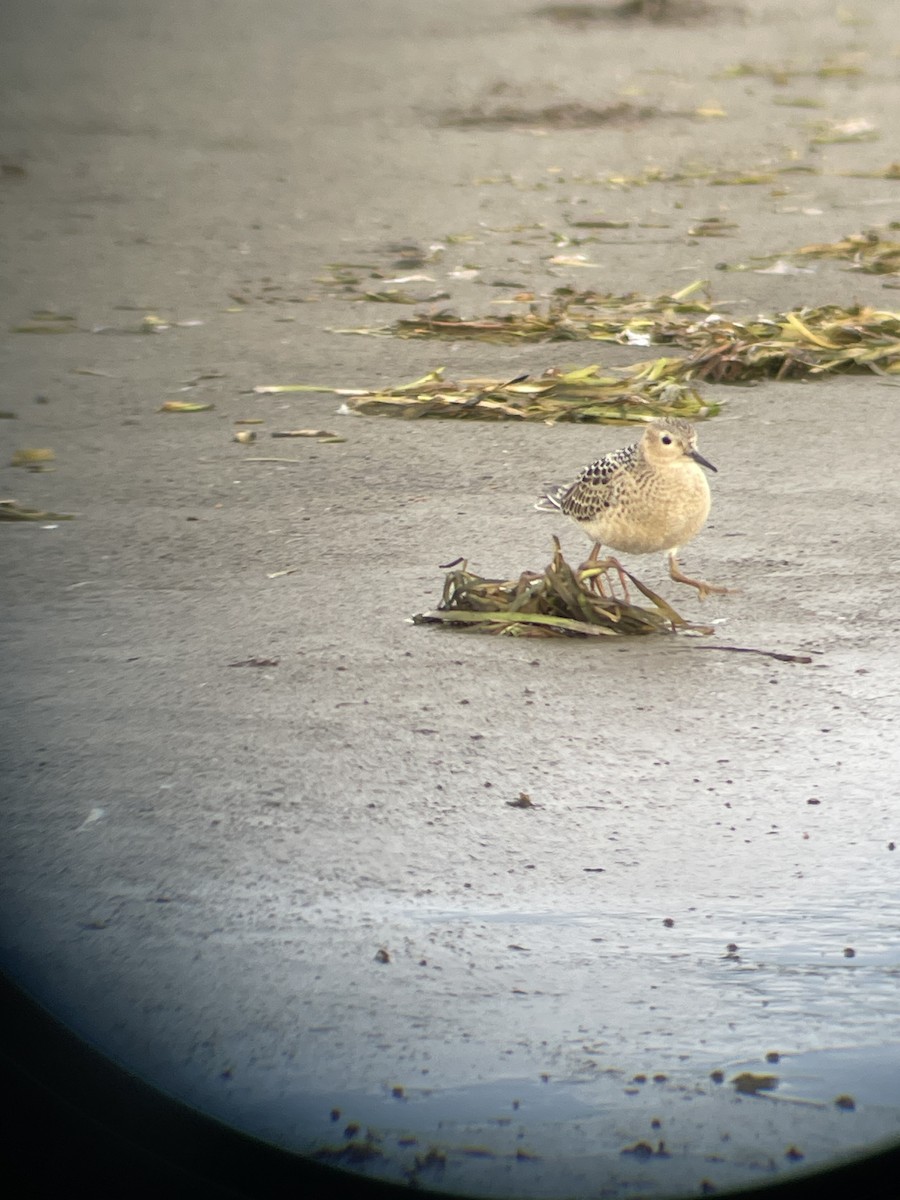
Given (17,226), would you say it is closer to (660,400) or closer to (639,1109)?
(660,400)

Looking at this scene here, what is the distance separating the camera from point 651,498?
6.29ft

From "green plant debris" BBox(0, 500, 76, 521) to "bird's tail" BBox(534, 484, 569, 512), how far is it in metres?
0.66

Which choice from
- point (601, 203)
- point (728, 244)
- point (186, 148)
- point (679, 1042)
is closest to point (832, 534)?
point (679, 1042)

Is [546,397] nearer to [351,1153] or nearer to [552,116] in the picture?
[351,1153]

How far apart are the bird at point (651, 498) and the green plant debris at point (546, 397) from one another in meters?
0.75

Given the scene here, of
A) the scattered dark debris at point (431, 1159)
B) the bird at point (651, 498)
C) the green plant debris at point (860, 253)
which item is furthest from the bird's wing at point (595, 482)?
the green plant debris at point (860, 253)

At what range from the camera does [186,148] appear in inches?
218

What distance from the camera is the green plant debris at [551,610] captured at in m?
1.86

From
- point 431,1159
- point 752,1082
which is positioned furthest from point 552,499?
point 431,1159

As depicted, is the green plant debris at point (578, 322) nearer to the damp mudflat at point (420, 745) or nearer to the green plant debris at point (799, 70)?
the damp mudflat at point (420, 745)

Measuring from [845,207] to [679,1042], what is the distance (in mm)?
4262

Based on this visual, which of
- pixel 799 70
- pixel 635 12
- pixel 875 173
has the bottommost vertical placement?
pixel 875 173

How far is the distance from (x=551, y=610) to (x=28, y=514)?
33.7 inches

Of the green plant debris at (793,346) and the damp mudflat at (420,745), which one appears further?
the green plant debris at (793,346)
